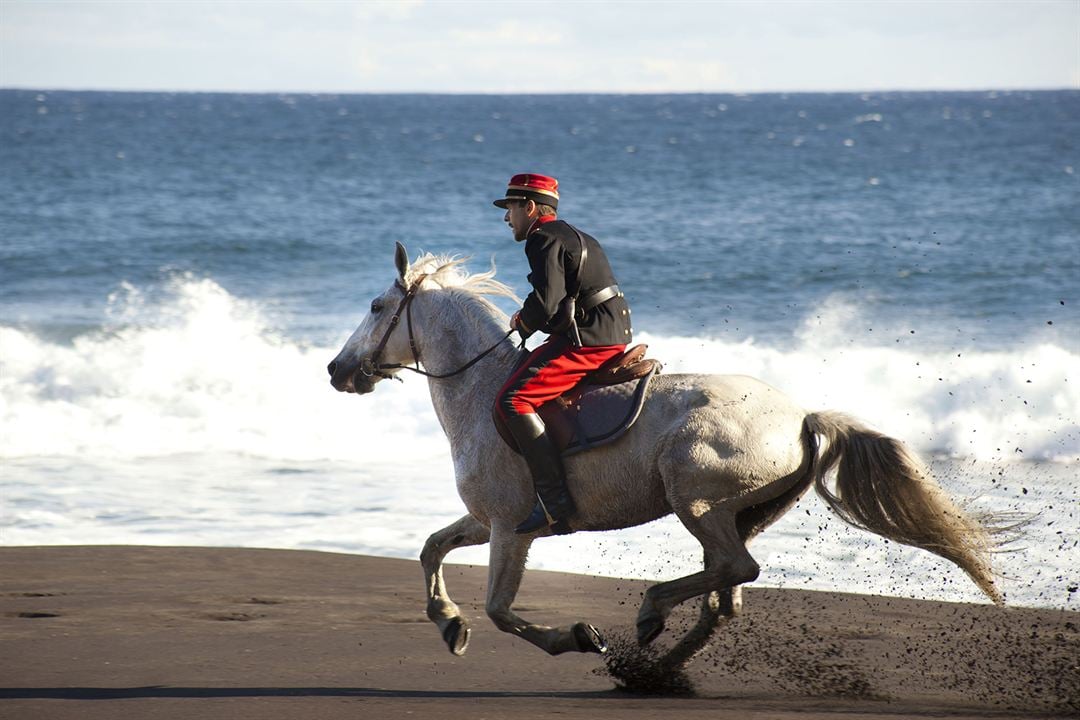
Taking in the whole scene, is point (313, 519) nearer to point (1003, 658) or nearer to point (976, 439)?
point (1003, 658)

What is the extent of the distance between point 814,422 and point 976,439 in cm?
829

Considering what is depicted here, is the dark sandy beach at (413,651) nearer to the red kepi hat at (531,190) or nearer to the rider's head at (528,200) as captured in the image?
the rider's head at (528,200)

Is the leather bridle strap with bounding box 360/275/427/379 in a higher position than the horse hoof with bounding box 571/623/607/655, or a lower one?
higher

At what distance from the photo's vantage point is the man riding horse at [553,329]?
5773 millimetres

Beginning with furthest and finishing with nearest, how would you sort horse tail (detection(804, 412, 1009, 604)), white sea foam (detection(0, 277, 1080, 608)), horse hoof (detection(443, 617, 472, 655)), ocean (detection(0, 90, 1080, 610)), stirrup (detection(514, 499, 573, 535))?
ocean (detection(0, 90, 1080, 610)) → white sea foam (detection(0, 277, 1080, 608)) → horse hoof (detection(443, 617, 472, 655)) → stirrup (detection(514, 499, 573, 535)) → horse tail (detection(804, 412, 1009, 604))

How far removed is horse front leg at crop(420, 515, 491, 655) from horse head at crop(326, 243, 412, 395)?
893 millimetres

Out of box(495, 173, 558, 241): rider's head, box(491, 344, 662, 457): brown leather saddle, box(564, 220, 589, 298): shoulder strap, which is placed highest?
box(495, 173, 558, 241): rider's head

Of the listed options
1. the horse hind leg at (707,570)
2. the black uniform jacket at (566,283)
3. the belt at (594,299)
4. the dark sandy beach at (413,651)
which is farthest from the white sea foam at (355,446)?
the belt at (594,299)

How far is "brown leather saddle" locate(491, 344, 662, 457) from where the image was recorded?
5805 millimetres

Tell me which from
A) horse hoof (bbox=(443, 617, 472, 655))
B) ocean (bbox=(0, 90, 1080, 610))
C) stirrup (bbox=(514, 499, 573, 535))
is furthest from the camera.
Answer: ocean (bbox=(0, 90, 1080, 610))

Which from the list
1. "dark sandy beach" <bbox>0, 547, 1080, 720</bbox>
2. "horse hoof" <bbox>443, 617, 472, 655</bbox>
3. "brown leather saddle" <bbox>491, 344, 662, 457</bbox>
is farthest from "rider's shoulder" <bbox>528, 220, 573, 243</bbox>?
"dark sandy beach" <bbox>0, 547, 1080, 720</bbox>

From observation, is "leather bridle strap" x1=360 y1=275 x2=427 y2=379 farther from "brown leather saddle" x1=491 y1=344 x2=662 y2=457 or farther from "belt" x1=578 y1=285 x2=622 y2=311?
"belt" x1=578 y1=285 x2=622 y2=311

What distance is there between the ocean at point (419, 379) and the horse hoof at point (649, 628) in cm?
169

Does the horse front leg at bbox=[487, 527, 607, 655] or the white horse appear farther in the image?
the horse front leg at bbox=[487, 527, 607, 655]
